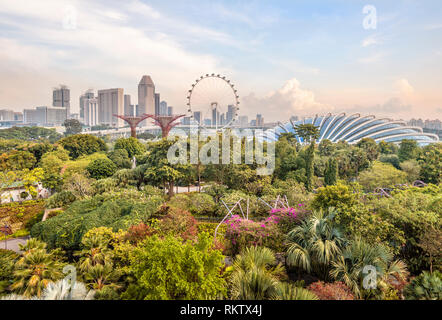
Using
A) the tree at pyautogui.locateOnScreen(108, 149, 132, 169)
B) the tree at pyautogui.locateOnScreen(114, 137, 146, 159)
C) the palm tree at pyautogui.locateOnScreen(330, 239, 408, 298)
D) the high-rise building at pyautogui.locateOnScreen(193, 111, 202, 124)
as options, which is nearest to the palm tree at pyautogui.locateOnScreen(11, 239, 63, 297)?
the palm tree at pyautogui.locateOnScreen(330, 239, 408, 298)

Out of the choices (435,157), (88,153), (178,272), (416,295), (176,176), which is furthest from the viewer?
(88,153)

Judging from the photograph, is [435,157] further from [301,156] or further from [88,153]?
[88,153]

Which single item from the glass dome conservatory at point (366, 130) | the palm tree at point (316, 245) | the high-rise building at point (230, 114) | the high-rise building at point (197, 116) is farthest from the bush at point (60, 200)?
the glass dome conservatory at point (366, 130)

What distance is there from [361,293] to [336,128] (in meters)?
49.8

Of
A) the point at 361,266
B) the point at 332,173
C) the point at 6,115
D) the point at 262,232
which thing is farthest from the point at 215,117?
the point at 6,115

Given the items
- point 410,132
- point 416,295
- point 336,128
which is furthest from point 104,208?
point 410,132

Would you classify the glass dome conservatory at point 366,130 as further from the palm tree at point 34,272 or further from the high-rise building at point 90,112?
the high-rise building at point 90,112

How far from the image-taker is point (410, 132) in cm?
4944

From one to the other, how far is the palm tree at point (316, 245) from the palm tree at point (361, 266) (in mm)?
344

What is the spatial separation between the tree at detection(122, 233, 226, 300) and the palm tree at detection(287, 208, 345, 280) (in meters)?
3.29

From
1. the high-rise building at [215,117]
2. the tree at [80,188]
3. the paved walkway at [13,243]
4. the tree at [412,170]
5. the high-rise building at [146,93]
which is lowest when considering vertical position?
the paved walkway at [13,243]

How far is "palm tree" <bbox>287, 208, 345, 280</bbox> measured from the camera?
8.41 metres

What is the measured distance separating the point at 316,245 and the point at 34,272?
28.1 feet

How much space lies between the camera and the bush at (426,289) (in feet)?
22.4
